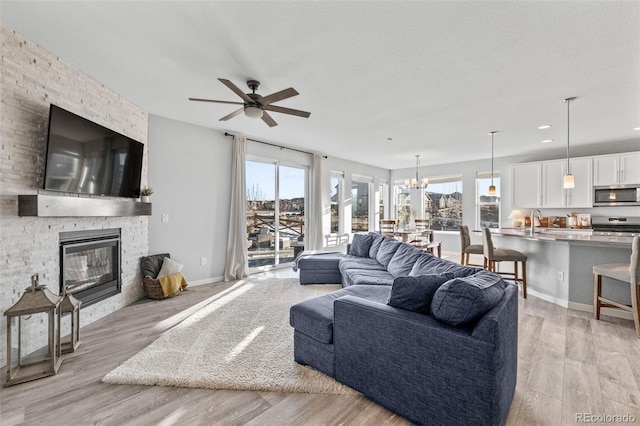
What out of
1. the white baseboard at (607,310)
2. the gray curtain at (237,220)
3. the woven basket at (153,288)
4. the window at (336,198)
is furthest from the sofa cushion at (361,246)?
the woven basket at (153,288)

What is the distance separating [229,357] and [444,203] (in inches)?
291

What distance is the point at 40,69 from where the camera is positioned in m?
2.49

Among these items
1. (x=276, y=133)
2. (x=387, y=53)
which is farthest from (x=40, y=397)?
(x=276, y=133)

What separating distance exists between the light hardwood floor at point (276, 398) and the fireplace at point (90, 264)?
0.63 meters

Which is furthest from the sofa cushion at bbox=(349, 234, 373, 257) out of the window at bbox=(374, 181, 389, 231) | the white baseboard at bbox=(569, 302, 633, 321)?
the window at bbox=(374, 181, 389, 231)

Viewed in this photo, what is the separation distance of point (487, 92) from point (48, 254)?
15.7 feet

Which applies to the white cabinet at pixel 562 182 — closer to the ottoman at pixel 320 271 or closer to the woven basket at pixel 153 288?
the ottoman at pixel 320 271

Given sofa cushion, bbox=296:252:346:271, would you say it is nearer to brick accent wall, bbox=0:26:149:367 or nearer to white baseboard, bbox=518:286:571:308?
brick accent wall, bbox=0:26:149:367

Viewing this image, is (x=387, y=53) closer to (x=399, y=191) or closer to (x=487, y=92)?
(x=487, y=92)

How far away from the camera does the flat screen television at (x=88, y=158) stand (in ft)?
8.20

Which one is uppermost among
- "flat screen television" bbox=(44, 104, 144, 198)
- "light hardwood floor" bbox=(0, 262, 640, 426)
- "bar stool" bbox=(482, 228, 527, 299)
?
"flat screen television" bbox=(44, 104, 144, 198)

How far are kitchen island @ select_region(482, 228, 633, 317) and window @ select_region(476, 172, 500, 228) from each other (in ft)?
10.8

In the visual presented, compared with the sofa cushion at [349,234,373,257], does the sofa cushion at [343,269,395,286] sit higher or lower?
lower

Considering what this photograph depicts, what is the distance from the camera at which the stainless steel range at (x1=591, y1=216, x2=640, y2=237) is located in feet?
17.4
